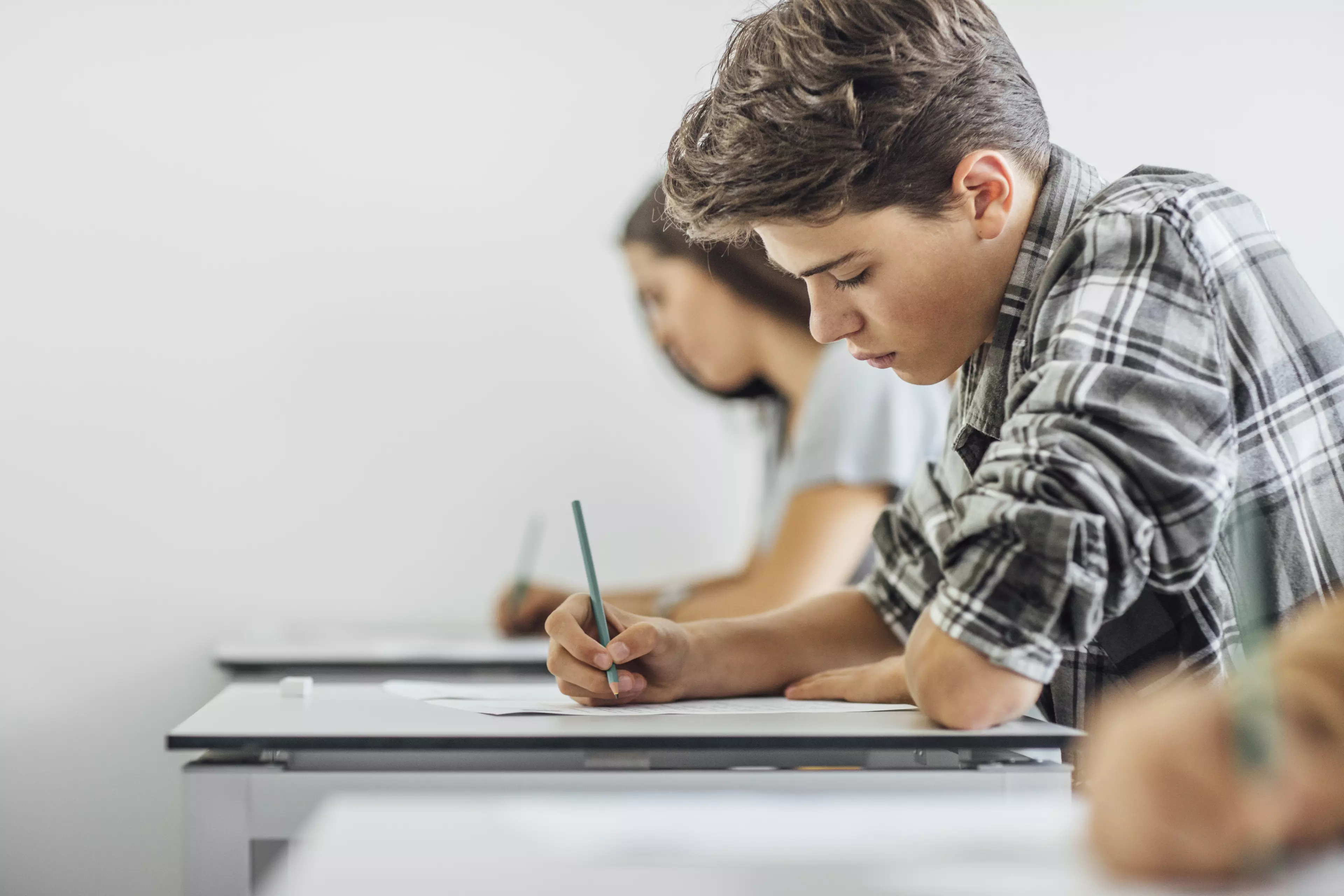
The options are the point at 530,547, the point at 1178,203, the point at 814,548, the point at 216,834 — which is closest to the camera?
the point at 216,834

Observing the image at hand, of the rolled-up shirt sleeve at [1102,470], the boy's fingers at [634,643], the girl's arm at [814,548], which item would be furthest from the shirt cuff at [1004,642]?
the girl's arm at [814,548]

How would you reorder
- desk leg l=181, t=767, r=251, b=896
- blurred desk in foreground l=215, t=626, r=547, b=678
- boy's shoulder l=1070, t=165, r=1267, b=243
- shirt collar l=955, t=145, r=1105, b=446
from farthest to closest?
blurred desk in foreground l=215, t=626, r=547, b=678
shirt collar l=955, t=145, r=1105, b=446
boy's shoulder l=1070, t=165, r=1267, b=243
desk leg l=181, t=767, r=251, b=896

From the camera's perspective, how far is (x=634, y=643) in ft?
2.96

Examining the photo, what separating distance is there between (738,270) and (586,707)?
112 cm

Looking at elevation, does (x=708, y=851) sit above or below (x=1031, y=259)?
below

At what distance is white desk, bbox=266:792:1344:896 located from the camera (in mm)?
362

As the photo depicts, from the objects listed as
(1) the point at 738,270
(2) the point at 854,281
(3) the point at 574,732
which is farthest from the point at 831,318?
(1) the point at 738,270

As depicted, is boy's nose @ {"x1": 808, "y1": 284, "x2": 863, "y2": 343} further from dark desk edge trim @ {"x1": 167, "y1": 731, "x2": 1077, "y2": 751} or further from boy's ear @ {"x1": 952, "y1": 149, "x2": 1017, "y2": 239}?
dark desk edge trim @ {"x1": 167, "y1": 731, "x2": 1077, "y2": 751}

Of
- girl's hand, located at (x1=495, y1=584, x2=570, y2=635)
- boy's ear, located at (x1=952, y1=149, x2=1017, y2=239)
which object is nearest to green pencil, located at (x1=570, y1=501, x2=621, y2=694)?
boy's ear, located at (x1=952, y1=149, x2=1017, y2=239)

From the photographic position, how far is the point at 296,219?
241cm

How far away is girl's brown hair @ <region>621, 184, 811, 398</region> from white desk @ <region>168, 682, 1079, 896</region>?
1.12 meters

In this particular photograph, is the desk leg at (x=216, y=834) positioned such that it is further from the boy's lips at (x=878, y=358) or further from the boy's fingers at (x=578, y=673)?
the boy's lips at (x=878, y=358)

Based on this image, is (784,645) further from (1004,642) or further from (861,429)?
(861,429)

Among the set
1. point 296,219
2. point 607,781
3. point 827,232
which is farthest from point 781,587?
point 296,219
